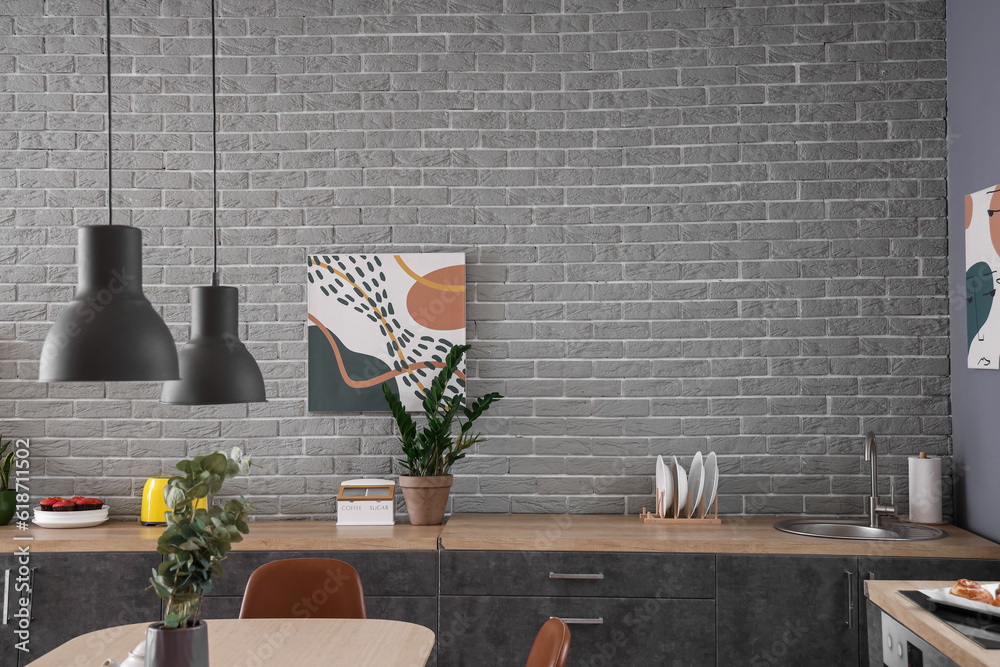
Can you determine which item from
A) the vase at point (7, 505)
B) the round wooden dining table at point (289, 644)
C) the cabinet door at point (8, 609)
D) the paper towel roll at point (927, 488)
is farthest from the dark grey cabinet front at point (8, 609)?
the paper towel roll at point (927, 488)

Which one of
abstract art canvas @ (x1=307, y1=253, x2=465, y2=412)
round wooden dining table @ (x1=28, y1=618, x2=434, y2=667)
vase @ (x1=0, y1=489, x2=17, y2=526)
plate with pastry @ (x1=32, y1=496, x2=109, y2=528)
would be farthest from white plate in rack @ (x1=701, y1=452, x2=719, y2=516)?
vase @ (x1=0, y1=489, x2=17, y2=526)

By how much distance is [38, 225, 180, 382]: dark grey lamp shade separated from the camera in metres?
1.49

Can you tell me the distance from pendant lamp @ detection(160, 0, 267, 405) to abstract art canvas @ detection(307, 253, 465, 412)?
107cm

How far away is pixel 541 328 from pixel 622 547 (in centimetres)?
101

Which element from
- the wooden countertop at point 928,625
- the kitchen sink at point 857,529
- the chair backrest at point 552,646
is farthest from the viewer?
the kitchen sink at point 857,529

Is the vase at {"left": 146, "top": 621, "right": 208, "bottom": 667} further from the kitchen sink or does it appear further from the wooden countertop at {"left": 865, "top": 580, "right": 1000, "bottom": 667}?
the kitchen sink

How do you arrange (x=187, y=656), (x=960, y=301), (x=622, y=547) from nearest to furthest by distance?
1. (x=187, y=656)
2. (x=622, y=547)
3. (x=960, y=301)

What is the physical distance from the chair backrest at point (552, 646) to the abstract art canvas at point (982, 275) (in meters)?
2.03

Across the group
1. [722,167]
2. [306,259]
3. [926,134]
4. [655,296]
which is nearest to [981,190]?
[926,134]

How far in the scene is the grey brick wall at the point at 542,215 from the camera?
127 inches

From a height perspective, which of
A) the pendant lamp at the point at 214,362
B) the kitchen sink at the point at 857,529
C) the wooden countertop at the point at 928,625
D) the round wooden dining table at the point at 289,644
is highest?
the pendant lamp at the point at 214,362

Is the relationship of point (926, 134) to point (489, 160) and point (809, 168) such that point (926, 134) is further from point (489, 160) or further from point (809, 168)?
point (489, 160)

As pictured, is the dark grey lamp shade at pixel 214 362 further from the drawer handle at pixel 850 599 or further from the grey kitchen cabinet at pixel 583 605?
the drawer handle at pixel 850 599

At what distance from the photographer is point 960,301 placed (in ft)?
10.1
